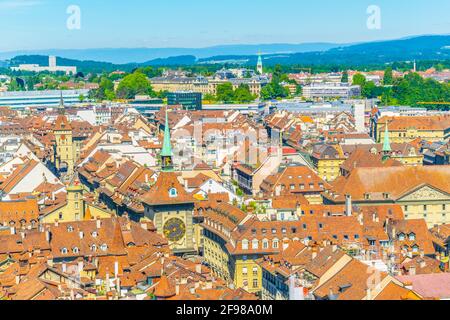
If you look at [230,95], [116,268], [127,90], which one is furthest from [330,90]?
[116,268]

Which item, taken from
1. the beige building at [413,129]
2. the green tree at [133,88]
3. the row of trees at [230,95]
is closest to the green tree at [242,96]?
the row of trees at [230,95]

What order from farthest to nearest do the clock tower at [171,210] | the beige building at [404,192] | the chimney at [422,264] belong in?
the beige building at [404,192] → the clock tower at [171,210] → the chimney at [422,264]

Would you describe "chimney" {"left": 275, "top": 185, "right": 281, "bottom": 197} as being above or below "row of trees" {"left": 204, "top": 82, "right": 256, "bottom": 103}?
above

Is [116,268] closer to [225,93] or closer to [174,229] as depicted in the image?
[174,229]

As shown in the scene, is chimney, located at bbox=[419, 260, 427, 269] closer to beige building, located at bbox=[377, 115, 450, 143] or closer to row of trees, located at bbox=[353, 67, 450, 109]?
beige building, located at bbox=[377, 115, 450, 143]

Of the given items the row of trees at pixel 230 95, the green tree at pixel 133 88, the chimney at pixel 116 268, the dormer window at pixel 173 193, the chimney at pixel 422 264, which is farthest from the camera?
the green tree at pixel 133 88

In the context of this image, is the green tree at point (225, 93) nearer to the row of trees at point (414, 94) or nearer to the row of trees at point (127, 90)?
the row of trees at point (127, 90)

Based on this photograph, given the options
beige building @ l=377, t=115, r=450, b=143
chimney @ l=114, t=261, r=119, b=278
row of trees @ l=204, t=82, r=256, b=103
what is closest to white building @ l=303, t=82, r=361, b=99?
row of trees @ l=204, t=82, r=256, b=103

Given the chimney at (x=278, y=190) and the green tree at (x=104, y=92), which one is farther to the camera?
the green tree at (x=104, y=92)
